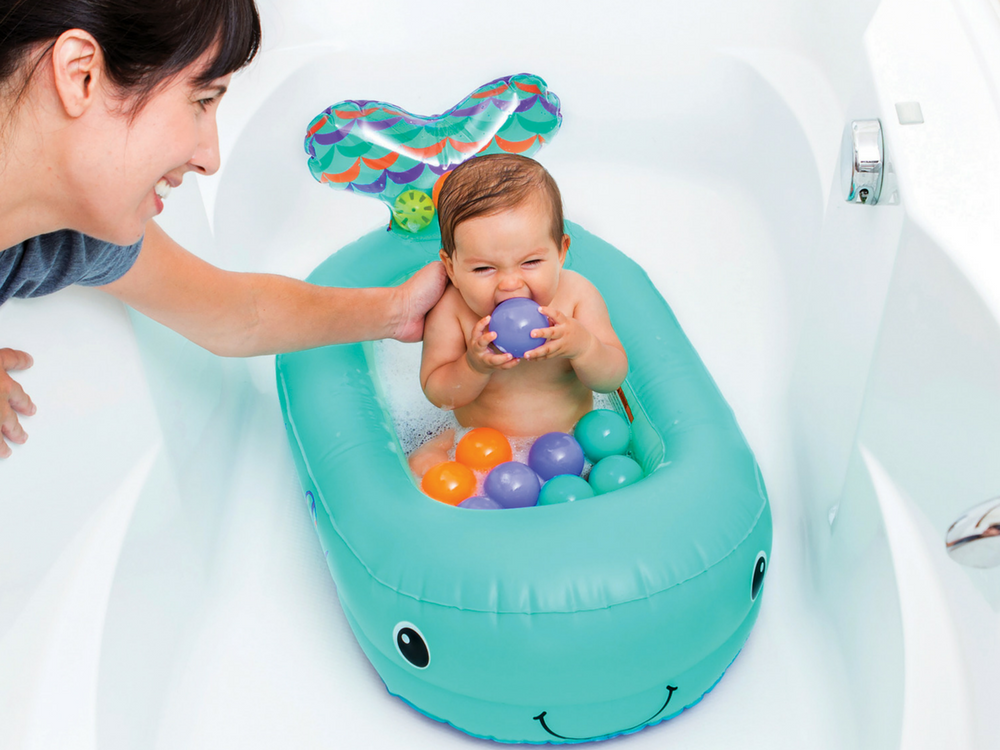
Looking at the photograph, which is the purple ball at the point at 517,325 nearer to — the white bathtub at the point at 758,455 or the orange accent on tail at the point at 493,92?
the white bathtub at the point at 758,455

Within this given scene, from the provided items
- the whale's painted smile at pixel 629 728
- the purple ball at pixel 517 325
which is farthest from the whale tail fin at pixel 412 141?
the whale's painted smile at pixel 629 728

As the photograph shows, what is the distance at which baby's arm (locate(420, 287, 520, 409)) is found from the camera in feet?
4.52

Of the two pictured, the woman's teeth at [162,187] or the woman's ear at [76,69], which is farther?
the woman's teeth at [162,187]

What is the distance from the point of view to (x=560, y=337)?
4.13 feet

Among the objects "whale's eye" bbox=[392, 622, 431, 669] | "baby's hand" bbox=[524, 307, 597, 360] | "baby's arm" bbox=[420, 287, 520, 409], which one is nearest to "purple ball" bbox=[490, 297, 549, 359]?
"baby's hand" bbox=[524, 307, 597, 360]

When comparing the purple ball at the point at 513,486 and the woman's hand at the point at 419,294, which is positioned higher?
the woman's hand at the point at 419,294

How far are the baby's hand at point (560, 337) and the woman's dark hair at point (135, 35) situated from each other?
0.55 metres

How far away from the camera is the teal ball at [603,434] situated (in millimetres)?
1424

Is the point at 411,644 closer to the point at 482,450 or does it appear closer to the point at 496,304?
the point at 482,450

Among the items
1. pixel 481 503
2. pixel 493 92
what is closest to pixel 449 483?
pixel 481 503

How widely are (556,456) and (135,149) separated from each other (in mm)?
777

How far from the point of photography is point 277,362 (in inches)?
59.1

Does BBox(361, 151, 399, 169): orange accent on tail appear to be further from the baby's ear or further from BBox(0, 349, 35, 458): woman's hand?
BBox(0, 349, 35, 458): woman's hand

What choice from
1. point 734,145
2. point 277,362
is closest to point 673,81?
point 734,145
